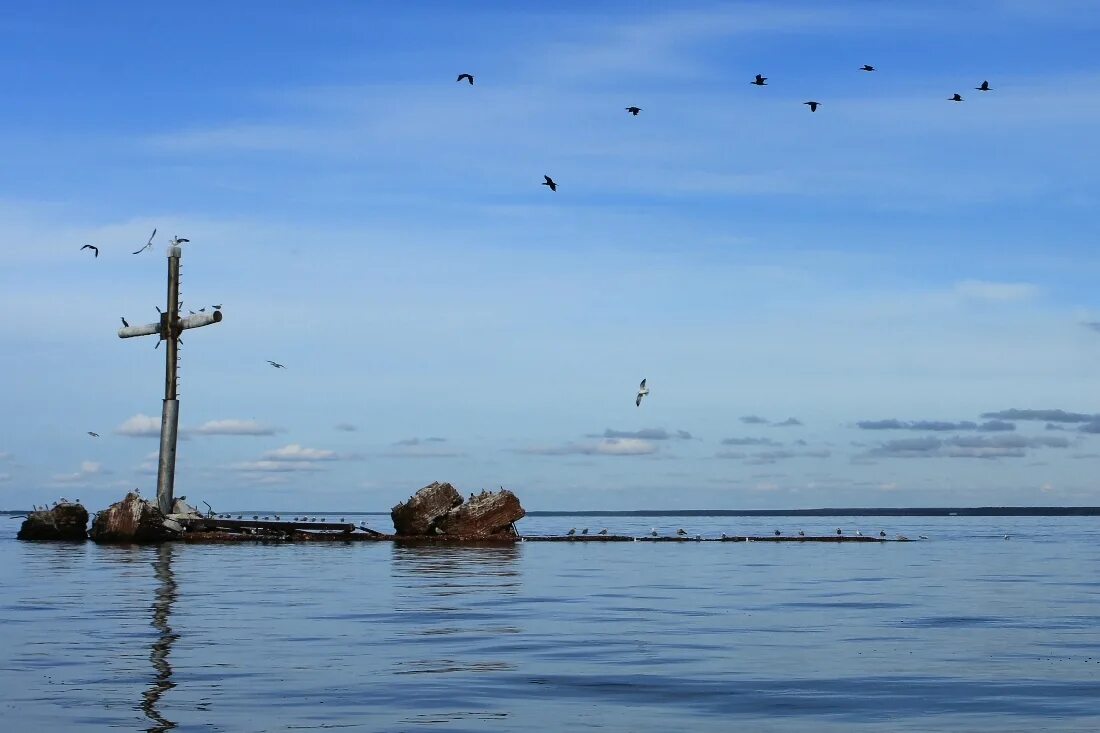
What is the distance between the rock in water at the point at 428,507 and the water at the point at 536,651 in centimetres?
2717

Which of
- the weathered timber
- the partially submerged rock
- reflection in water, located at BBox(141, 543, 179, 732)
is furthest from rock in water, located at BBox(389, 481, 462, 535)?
reflection in water, located at BBox(141, 543, 179, 732)

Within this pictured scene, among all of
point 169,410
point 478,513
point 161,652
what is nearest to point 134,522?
point 169,410

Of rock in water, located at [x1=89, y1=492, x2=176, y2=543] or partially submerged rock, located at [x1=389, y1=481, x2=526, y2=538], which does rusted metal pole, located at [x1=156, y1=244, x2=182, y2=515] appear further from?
partially submerged rock, located at [x1=389, y1=481, x2=526, y2=538]

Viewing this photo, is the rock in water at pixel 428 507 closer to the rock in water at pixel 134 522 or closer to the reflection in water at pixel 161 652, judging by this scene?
the rock in water at pixel 134 522

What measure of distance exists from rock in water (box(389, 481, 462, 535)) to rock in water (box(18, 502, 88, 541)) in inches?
872

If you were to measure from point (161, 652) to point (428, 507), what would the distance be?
57143 mm

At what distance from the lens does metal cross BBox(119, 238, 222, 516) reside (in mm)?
77500

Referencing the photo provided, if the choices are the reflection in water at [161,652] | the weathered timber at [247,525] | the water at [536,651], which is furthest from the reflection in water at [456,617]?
the weathered timber at [247,525]

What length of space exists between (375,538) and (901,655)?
60.9 meters

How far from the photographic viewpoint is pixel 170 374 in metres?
77.9

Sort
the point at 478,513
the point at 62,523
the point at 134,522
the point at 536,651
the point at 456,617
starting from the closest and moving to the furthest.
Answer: the point at 536,651, the point at 456,617, the point at 134,522, the point at 478,513, the point at 62,523

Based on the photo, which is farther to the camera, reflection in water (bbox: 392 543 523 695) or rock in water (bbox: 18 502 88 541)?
rock in water (bbox: 18 502 88 541)

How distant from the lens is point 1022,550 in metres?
87.8

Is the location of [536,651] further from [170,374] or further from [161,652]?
[170,374]
